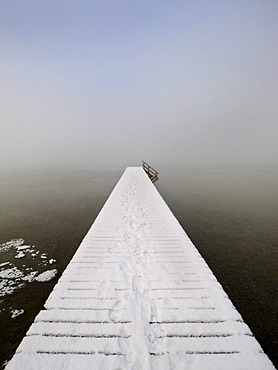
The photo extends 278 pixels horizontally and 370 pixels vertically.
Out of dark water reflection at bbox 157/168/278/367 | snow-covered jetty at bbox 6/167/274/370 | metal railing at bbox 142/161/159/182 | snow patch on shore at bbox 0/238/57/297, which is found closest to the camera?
snow-covered jetty at bbox 6/167/274/370

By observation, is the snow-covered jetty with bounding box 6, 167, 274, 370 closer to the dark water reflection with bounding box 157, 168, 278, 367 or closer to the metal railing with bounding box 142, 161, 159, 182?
the dark water reflection with bounding box 157, 168, 278, 367

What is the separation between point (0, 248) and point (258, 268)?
32.6 feet

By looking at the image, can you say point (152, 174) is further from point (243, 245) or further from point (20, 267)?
point (20, 267)

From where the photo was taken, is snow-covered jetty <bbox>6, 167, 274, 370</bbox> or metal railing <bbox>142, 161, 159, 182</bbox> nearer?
snow-covered jetty <bbox>6, 167, 274, 370</bbox>

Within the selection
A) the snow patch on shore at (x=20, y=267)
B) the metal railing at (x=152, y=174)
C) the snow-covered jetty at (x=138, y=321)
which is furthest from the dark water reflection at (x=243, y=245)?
the metal railing at (x=152, y=174)

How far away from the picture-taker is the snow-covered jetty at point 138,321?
7.38 ft

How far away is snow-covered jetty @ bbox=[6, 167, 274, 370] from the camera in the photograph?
225 cm

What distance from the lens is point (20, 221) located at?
36.2ft

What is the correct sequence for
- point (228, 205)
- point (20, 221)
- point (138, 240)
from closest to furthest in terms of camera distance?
point (138, 240), point (20, 221), point (228, 205)

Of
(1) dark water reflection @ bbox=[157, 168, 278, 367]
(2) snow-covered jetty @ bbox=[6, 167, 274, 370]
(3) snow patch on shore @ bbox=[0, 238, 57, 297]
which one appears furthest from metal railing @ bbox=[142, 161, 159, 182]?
(2) snow-covered jetty @ bbox=[6, 167, 274, 370]

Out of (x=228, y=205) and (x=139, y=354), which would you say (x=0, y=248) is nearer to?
(x=139, y=354)

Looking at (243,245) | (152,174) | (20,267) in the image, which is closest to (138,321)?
(20,267)

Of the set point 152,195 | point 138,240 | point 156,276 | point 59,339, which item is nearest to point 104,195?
point 152,195

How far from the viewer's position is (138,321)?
108 inches
